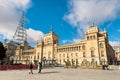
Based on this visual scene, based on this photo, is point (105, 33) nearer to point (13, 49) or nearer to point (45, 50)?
point (45, 50)

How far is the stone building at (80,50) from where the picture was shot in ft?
218

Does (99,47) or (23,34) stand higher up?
(23,34)

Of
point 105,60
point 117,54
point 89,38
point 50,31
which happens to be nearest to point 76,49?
point 89,38

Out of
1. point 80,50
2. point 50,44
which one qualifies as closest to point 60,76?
point 80,50

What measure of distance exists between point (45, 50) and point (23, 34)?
28.1 meters

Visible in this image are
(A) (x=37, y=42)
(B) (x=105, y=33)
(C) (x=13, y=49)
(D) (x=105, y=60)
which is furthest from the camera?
(C) (x=13, y=49)

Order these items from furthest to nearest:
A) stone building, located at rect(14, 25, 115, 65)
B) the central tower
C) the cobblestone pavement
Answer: the central tower
stone building, located at rect(14, 25, 115, 65)
the cobblestone pavement

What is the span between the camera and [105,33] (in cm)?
7481

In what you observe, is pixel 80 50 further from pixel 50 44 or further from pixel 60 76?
pixel 60 76

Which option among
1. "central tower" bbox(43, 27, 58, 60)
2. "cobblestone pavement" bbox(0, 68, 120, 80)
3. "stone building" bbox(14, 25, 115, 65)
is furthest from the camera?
"central tower" bbox(43, 27, 58, 60)

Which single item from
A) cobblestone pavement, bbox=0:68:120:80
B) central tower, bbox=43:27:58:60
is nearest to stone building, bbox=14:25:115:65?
central tower, bbox=43:27:58:60

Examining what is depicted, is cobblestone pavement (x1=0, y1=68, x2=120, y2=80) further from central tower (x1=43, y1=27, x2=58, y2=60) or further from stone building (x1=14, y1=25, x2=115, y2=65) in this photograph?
central tower (x1=43, y1=27, x2=58, y2=60)

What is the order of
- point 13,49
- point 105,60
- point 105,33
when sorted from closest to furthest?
point 105,60
point 105,33
point 13,49

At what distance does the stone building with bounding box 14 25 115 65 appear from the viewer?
66.4 metres
